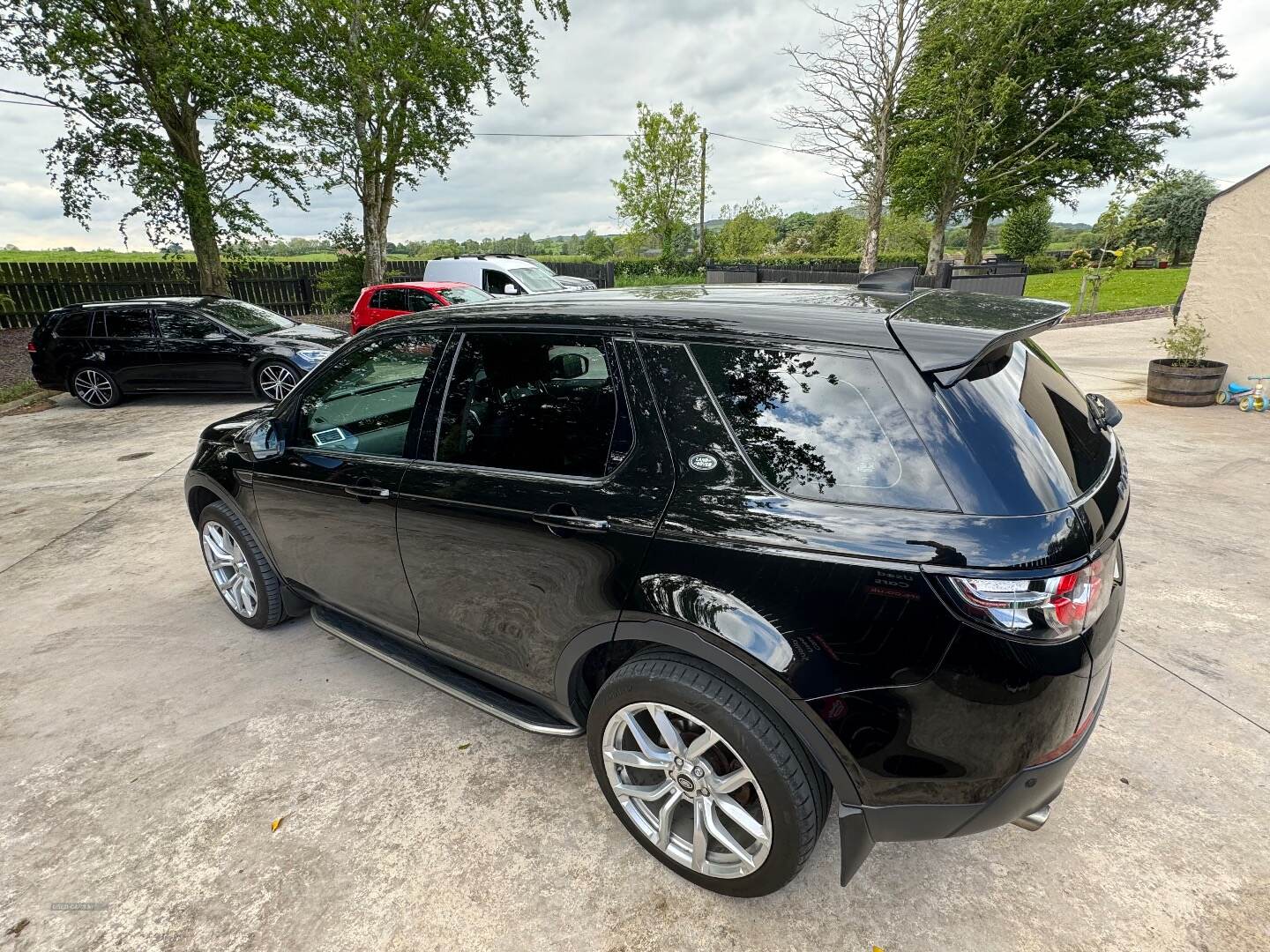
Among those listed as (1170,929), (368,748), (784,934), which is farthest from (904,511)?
(368,748)

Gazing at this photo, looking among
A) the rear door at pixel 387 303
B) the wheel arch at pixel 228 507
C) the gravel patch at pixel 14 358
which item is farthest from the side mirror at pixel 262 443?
the gravel patch at pixel 14 358

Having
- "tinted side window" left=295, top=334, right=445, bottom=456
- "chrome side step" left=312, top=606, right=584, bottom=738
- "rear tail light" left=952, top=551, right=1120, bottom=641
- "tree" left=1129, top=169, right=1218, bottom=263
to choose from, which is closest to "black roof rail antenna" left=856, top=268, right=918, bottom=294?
"rear tail light" left=952, top=551, right=1120, bottom=641

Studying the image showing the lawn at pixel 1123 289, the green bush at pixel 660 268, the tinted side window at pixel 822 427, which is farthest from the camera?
the green bush at pixel 660 268

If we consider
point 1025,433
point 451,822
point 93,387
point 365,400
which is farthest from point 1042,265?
point 451,822

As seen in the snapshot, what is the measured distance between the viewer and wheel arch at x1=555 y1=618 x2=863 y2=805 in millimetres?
1597

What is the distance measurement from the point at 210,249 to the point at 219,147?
2.51 metres

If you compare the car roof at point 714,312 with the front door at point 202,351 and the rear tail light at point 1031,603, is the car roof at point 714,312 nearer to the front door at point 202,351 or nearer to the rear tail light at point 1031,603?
the rear tail light at point 1031,603

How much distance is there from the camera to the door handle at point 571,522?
73.1 inches

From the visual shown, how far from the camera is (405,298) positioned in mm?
12164

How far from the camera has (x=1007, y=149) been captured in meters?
26.8

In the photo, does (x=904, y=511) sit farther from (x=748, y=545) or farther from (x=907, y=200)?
(x=907, y=200)

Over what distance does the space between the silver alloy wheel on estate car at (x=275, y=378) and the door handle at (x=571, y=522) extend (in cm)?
865

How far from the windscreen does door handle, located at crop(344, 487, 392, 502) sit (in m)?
1.99

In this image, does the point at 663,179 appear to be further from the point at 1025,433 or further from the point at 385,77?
the point at 1025,433
